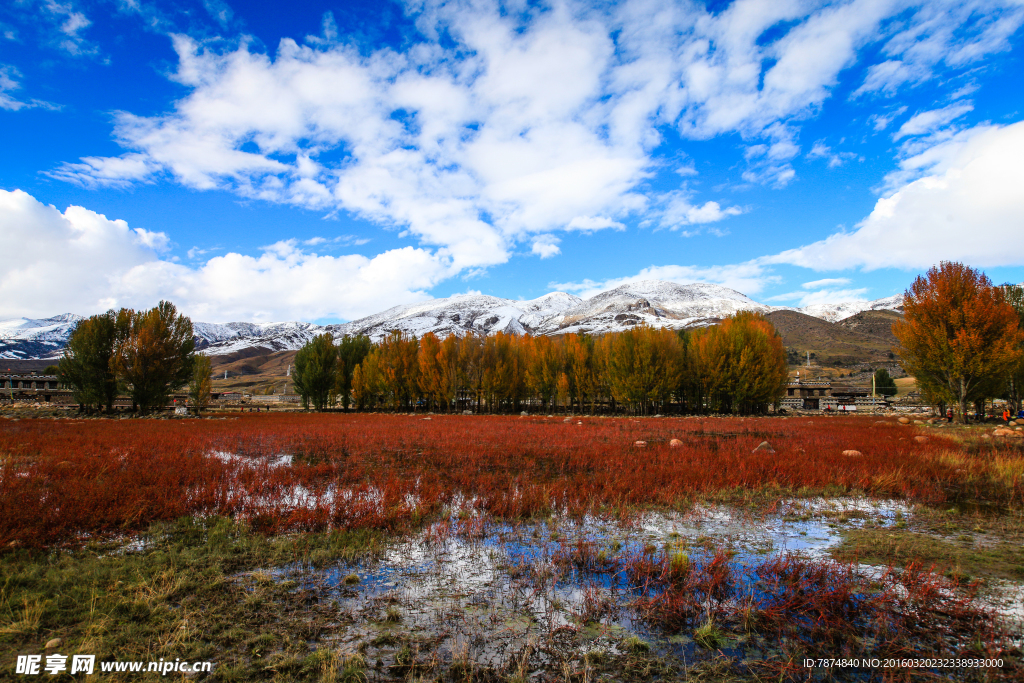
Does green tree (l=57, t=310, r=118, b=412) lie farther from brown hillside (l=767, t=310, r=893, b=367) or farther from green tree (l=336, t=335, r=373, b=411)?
brown hillside (l=767, t=310, r=893, b=367)

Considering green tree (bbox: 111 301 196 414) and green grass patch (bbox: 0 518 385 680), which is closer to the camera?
green grass patch (bbox: 0 518 385 680)

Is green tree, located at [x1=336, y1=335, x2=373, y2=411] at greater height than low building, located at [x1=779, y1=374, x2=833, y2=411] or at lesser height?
greater

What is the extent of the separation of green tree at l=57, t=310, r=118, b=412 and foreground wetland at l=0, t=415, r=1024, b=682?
115 feet

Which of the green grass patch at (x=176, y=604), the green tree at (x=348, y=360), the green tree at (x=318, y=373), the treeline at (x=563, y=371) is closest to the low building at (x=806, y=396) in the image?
the treeline at (x=563, y=371)

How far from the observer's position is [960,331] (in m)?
26.8

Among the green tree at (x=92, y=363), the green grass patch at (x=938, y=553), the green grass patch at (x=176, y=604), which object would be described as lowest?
the green grass patch at (x=938, y=553)

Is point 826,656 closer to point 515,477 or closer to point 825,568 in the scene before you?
point 825,568

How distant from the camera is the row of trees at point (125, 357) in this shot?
130 ft

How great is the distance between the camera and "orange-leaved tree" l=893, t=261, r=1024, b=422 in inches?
1038

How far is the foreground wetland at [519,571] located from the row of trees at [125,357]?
3293 centimetres

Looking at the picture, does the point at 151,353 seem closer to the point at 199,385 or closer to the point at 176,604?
the point at 199,385

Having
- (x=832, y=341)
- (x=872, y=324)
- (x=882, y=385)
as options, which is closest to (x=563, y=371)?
(x=882, y=385)

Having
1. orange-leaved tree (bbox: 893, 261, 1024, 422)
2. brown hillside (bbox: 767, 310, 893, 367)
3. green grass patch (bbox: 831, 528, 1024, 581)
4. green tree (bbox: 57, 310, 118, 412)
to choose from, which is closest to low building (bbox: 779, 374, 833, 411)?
orange-leaved tree (bbox: 893, 261, 1024, 422)

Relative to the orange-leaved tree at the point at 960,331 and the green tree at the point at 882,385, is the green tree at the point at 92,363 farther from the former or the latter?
the green tree at the point at 882,385
